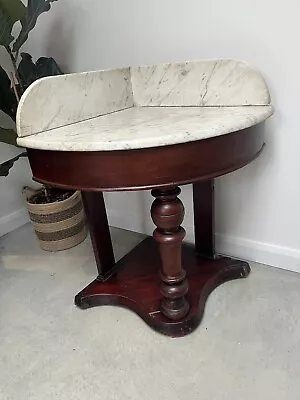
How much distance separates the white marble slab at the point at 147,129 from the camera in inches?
31.5

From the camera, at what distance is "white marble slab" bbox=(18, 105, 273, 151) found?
0.80 meters

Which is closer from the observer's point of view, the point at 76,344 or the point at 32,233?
the point at 76,344

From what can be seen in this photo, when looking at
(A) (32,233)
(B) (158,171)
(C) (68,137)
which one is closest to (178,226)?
(B) (158,171)

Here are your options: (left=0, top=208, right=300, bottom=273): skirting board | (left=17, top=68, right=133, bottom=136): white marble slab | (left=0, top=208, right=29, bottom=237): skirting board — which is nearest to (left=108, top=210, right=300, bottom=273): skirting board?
(left=0, top=208, right=300, bottom=273): skirting board

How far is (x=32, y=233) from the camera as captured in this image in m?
1.80

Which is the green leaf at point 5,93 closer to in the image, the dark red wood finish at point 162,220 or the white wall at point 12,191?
the white wall at point 12,191

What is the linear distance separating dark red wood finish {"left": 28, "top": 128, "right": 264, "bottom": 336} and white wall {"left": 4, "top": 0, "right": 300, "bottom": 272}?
126 millimetres

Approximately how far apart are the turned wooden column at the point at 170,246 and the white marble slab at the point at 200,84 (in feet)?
1.13

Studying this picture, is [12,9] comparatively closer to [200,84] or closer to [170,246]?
[200,84]

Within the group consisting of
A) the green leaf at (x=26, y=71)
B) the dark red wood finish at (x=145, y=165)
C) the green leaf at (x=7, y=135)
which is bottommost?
the green leaf at (x=7, y=135)

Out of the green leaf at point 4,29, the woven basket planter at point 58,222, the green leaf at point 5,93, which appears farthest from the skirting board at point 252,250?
the green leaf at point 4,29

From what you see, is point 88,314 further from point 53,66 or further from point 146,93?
point 53,66

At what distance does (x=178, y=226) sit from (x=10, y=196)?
3.68 ft

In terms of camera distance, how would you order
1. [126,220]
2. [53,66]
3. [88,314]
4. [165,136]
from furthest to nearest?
[126,220], [53,66], [88,314], [165,136]
